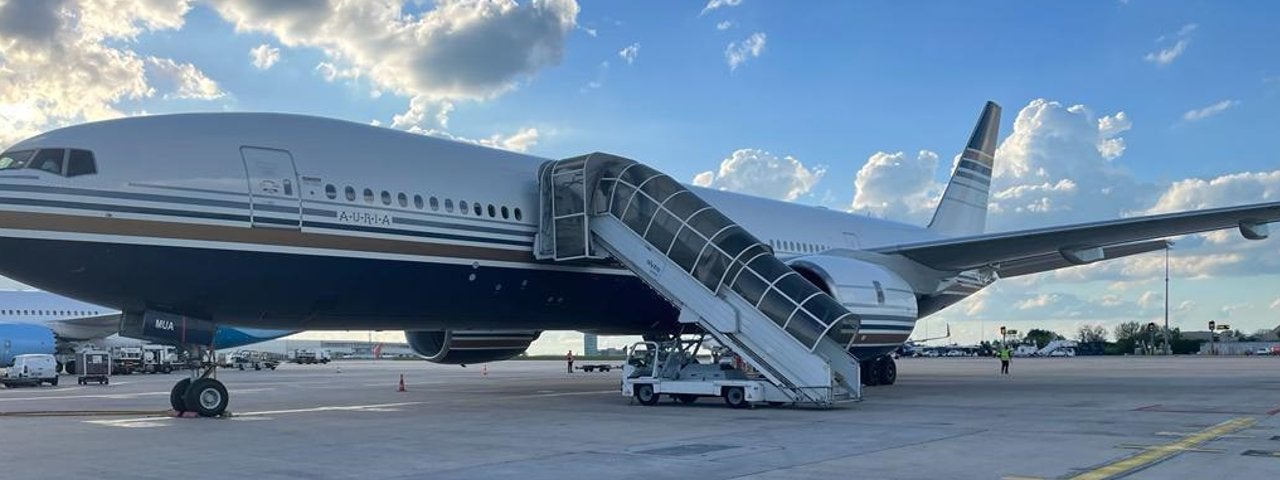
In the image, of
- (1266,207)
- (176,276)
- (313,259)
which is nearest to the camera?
(176,276)

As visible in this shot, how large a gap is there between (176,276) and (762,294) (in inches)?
285

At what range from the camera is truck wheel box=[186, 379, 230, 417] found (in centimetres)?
1280

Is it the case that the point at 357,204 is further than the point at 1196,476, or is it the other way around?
the point at 357,204

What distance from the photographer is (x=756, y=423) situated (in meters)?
11.5

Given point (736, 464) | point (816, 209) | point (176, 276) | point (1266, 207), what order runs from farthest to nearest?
point (816, 209), point (1266, 207), point (176, 276), point (736, 464)

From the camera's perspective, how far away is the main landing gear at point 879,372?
21281 mm

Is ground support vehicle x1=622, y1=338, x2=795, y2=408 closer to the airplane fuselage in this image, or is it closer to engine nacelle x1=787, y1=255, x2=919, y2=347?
the airplane fuselage

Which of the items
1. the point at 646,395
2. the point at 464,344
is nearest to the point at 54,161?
the point at 464,344

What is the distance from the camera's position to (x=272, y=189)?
12.1 m

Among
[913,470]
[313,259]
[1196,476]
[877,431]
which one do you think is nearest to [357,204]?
[313,259]

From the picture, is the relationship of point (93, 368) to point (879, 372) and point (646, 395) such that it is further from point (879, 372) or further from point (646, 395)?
point (879, 372)

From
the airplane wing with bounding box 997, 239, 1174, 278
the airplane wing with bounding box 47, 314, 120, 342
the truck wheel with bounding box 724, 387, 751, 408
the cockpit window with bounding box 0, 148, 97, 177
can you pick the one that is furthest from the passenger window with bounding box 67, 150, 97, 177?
the airplane wing with bounding box 47, 314, 120, 342

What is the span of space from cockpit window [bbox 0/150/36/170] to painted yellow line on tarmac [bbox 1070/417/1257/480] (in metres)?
10.6

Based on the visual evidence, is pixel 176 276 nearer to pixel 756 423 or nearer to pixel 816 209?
pixel 756 423
